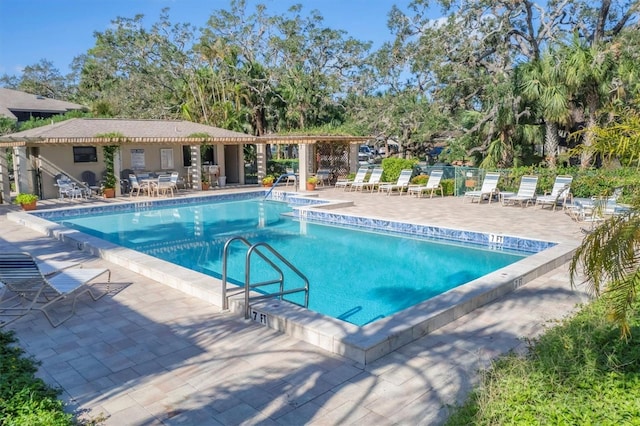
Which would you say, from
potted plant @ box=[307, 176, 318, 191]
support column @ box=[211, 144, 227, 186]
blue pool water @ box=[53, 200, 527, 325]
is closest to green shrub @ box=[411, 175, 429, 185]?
potted plant @ box=[307, 176, 318, 191]

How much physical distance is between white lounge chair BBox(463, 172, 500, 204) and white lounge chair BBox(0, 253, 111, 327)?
13200mm

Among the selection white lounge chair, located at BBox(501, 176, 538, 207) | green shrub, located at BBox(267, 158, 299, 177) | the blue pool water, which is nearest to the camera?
the blue pool water

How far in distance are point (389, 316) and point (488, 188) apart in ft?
41.3

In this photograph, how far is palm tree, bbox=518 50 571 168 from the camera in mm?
17766

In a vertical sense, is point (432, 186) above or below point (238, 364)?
above

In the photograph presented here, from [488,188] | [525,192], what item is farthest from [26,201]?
[525,192]

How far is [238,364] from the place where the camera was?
16.3 ft

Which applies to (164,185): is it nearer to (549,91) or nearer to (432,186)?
(432,186)

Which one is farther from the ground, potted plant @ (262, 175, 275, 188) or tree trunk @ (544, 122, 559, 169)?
tree trunk @ (544, 122, 559, 169)

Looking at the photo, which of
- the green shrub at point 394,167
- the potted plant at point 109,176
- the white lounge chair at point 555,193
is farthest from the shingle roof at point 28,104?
the white lounge chair at point 555,193

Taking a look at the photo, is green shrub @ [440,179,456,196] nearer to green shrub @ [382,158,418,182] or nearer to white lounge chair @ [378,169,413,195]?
white lounge chair @ [378,169,413,195]

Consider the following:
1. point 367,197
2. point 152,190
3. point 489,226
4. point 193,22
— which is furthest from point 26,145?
point 193,22

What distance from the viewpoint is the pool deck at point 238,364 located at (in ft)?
13.5

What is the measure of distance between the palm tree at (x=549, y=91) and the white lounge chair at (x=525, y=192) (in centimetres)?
208
